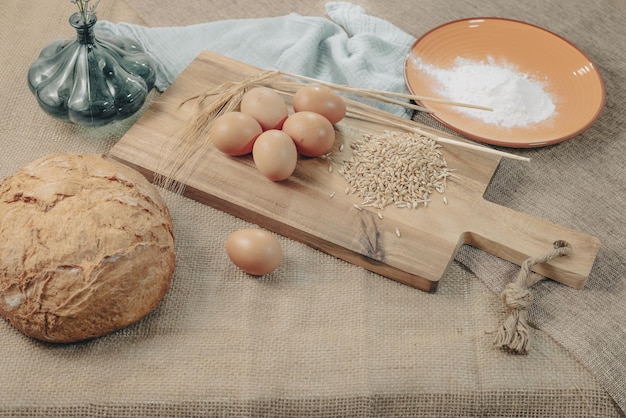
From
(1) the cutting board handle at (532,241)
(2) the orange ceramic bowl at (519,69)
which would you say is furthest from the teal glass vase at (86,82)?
(1) the cutting board handle at (532,241)

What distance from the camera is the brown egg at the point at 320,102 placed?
1.67 metres

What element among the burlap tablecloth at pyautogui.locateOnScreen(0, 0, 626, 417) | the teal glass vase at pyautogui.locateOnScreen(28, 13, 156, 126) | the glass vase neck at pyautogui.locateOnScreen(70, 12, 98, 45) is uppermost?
the glass vase neck at pyautogui.locateOnScreen(70, 12, 98, 45)

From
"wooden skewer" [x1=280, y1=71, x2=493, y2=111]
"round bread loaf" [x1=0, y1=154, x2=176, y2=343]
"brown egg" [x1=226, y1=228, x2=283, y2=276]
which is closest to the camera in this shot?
"round bread loaf" [x1=0, y1=154, x2=176, y2=343]

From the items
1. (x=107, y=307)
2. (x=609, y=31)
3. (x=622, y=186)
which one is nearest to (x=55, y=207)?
(x=107, y=307)

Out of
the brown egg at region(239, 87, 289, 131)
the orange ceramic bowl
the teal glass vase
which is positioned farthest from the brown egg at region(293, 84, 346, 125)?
the teal glass vase

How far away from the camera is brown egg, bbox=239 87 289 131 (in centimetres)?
163

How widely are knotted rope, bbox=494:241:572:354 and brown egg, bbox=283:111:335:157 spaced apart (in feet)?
1.66

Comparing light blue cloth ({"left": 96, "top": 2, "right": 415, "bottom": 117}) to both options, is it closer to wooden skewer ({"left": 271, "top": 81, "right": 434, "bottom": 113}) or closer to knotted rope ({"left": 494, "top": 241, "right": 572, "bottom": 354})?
wooden skewer ({"left": 271, "top": 81, "right": 434, "bottom": 113})

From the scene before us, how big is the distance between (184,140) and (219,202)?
7.8 inches

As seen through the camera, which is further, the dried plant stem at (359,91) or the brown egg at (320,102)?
the dried plant stem at (359,91)

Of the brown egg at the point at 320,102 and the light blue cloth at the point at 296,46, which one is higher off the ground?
the brown egg at the point at 320,102

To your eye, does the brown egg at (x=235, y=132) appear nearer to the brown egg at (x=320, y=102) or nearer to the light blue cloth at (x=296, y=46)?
the brown egg at (x=320, y=102)

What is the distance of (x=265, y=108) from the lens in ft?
5.36

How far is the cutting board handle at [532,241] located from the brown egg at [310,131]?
372 mm
